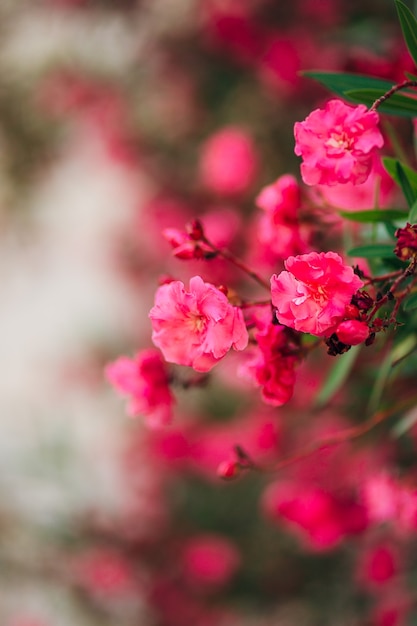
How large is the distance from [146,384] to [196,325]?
0.77ft

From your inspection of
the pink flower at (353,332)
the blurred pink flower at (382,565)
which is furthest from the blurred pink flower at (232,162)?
the pink flower at (353,332)

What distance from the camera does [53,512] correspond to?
2.29 m

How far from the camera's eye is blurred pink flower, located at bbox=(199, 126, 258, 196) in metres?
2.27

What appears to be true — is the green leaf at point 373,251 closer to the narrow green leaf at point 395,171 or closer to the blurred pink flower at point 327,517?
the narrow green leaf at point 395,171

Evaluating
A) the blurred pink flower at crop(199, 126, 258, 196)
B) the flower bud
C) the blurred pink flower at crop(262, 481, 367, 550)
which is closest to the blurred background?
the blurred pink flower at crop(199, 126, 258, 196)

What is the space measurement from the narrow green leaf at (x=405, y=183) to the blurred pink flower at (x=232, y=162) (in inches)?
61.4

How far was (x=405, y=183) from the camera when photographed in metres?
0.74

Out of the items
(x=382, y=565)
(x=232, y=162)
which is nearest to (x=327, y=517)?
(x=382, y=565)

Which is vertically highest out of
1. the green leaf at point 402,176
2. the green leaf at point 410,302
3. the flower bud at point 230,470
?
the green leaf at point 402,176

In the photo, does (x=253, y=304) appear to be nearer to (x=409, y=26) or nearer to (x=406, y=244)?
(x=406, y=244)

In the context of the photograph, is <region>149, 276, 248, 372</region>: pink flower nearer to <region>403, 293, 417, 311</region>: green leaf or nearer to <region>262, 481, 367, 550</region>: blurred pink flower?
<region>403, 293, 417, 311</region>: green leaf

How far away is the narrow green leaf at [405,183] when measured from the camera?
735mm

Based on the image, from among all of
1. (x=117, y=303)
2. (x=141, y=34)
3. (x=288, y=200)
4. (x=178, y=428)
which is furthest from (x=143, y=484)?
(x=288, y=200)

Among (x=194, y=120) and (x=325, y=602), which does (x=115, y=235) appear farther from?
(x=325, y=602)
